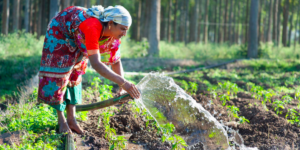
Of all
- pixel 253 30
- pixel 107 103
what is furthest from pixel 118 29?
pixel 253 30

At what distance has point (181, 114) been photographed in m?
3.64

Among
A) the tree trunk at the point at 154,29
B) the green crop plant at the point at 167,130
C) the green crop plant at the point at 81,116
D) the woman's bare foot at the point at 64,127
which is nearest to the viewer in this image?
the green crop plant at the point at 167,130

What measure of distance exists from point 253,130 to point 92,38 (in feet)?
8.55

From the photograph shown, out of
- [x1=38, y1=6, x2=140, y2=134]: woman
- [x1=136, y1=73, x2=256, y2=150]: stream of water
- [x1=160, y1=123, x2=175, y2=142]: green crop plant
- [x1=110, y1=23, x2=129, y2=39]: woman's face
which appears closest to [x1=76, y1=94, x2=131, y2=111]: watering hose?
[x1=38, y1=6, x2=140, y2=134]: woman

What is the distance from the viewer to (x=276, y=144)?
347cm

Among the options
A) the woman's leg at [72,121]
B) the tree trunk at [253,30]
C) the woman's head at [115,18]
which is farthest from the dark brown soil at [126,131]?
the tree trunk at [253,30]

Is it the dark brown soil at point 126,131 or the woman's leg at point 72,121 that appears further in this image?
the woman's leg at point 72,121

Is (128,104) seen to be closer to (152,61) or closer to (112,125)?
(112,125)

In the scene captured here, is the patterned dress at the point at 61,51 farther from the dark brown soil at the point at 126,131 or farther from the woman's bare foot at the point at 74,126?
the dark brown soil at the point at 126,131

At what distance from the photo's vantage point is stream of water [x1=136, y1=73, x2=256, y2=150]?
343 centimetres

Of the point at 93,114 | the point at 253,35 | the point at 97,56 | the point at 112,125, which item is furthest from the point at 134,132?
the point at 253,35

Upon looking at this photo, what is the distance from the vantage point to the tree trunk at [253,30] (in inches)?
506

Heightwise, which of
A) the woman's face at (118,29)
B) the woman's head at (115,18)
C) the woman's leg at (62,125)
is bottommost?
the woman's leg at (62,125)

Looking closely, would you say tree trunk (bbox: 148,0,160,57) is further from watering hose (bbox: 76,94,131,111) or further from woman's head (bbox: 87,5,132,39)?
woman's head (bbox: 87,5,132,39)
